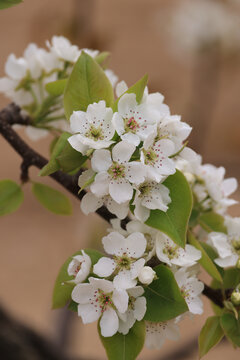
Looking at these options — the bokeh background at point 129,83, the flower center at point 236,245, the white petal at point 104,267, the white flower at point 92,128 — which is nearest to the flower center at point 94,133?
the white flower at point 92,128

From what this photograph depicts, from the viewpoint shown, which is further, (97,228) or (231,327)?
(97,228)

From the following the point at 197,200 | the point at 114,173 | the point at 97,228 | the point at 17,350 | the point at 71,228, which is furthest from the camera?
the point at 71,228

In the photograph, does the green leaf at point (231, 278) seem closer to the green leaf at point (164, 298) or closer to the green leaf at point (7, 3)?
the green leaf at point (164, 298)

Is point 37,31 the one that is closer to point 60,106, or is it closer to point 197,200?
point 60,106

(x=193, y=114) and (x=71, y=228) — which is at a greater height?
(x=193, y=114)

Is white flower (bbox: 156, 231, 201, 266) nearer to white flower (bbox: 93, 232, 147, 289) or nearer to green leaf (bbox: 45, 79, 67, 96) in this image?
white flower (bbox: 93, 232, 147, 289)

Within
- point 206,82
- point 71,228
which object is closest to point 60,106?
point 206,82

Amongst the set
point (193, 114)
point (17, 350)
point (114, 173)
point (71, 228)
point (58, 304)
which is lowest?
point (71, 228)

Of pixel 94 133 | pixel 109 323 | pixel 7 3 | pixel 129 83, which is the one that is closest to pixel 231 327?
pixel 109 323

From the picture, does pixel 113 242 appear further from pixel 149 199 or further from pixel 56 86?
pixel 56 86
